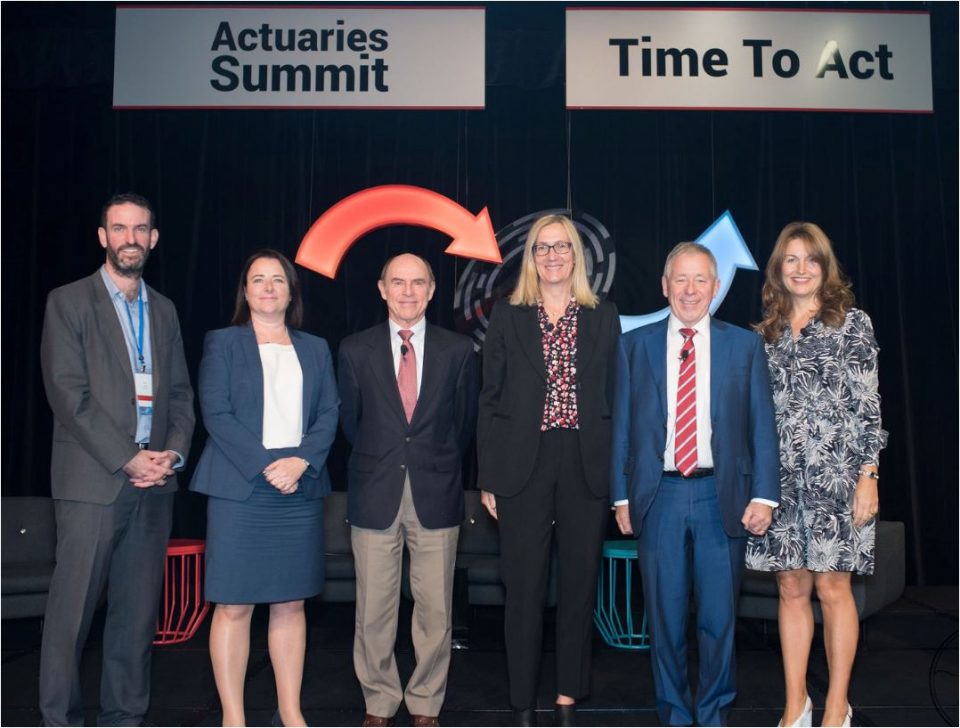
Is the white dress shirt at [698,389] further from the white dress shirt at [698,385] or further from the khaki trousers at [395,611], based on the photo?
the khaki trousers at [395,611]

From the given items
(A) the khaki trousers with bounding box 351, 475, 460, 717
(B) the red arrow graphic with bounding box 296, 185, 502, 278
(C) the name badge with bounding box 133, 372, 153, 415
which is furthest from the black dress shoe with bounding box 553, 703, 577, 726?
(B) the red arrow graphic with bounding box 296, 185, 502, 278

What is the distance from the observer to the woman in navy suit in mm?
2705

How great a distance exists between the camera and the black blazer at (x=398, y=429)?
2918 mm

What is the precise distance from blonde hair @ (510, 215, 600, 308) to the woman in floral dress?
697 mm

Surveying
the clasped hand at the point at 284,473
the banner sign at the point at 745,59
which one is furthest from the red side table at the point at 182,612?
the banner sign at the point at 745,59

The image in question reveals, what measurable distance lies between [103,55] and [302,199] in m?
1.70

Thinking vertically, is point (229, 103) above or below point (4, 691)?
above

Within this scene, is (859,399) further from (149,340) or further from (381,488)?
(149,340)

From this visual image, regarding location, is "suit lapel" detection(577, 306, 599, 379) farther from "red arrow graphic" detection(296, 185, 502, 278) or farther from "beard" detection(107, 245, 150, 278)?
"red arrow graphic" detection(296, 185, 502, 278)

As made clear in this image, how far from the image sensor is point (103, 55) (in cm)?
592

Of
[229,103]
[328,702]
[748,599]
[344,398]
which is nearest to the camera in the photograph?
[344,398]

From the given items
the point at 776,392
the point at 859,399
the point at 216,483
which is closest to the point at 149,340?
the point at 216,483

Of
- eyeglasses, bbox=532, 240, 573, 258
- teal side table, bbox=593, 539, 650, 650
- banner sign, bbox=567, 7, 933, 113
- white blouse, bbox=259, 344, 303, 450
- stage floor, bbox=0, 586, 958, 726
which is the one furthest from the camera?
banner sign, bbox=567, 7, 933, 113

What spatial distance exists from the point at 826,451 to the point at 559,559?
0.95 metres
